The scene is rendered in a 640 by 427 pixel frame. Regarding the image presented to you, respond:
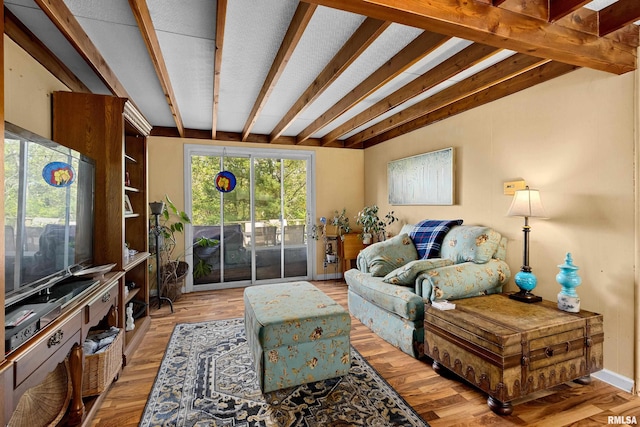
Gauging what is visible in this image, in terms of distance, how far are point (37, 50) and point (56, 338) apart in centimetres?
183

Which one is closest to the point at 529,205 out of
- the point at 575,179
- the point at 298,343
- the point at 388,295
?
the point at 575,179

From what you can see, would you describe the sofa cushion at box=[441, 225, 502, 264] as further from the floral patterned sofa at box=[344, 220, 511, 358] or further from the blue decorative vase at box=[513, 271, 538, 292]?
the blue decorative vase at box=[513, 271, 538, 292]

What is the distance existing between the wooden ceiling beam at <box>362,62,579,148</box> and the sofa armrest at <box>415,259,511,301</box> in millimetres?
1545

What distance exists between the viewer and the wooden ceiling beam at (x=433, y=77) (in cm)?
212

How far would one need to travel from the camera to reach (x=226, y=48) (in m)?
2.16

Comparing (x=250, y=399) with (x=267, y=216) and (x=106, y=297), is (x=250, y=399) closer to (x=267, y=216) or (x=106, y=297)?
(x=106, y=297)

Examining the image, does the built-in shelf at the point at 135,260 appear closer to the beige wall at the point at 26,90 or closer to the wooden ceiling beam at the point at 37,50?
the beige wall at the point at 26,90

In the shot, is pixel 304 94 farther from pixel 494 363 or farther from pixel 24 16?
pixel 494 363

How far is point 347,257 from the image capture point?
4707mm

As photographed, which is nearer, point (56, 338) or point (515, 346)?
point (56, 338)

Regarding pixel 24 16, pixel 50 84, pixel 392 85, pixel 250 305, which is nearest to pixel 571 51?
pixel 392 85

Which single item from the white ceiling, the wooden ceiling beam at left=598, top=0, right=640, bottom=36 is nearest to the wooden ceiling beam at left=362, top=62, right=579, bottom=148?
the white ceiling

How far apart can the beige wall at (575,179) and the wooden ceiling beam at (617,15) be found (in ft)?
1.49

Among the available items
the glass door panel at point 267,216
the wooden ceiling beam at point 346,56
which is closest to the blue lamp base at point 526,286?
the wooden ceiling beam at point 346,56
